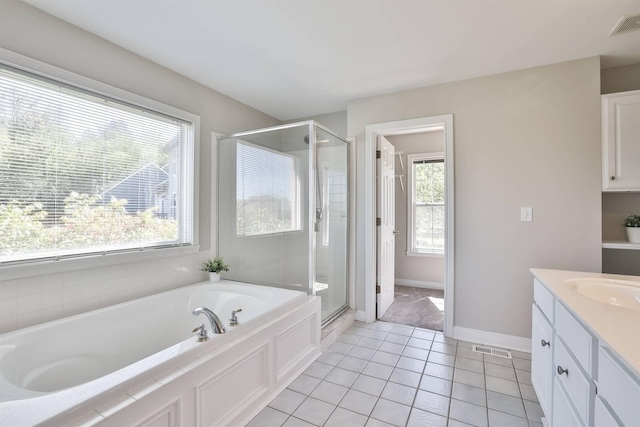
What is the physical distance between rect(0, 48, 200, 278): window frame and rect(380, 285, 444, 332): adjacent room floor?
2.27m

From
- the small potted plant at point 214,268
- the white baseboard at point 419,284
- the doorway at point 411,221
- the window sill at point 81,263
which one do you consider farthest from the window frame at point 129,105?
the white baseboard at point 419,284

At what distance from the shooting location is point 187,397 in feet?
4.39

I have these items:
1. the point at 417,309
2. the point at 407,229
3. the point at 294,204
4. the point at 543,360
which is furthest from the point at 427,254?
the point at 543,360

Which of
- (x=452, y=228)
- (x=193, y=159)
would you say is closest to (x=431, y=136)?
(x=452, y=228)

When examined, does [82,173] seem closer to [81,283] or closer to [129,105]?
[129,105]

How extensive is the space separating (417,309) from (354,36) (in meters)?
2.94

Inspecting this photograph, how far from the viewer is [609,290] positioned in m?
1.50

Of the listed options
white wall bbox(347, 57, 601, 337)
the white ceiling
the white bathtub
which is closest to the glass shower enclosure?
the white bathtub

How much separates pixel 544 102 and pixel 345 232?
2.07 meters

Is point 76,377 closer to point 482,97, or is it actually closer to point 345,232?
point 345,232

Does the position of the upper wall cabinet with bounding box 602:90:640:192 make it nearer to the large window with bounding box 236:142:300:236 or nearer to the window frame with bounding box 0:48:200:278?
the large window with bounding box 236:142:300:236

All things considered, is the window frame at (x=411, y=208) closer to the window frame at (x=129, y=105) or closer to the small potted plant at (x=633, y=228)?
the small potted plant at (x=633, y=228)

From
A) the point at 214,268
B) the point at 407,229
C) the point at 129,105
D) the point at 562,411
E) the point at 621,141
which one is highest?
the point at 129,105

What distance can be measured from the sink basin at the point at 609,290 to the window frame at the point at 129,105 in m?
2.76
